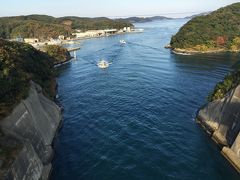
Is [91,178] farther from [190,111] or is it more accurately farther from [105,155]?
[190,111]

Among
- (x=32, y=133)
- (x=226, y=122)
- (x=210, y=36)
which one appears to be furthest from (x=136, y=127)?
(x=210, y=36)

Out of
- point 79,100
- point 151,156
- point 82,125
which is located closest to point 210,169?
point 151,156

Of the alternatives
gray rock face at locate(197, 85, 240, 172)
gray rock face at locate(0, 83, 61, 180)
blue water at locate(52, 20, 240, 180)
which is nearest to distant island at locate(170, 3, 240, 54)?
blue water at locate(52, 20, 240, 180)

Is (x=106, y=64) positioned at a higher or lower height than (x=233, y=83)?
lower

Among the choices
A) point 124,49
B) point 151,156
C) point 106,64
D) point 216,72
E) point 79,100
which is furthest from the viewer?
point 124,49

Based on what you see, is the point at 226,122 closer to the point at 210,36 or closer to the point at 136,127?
the point at 136,127

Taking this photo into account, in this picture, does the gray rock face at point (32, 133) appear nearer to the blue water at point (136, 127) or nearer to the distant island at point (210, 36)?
the blue water at point (136, 127)
